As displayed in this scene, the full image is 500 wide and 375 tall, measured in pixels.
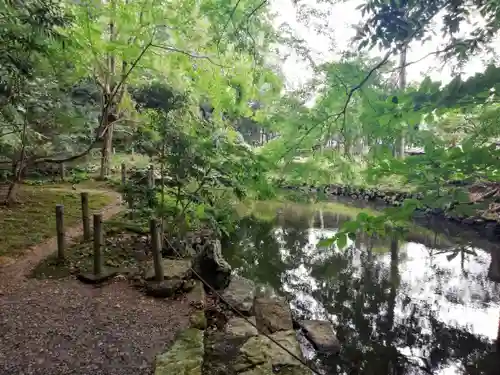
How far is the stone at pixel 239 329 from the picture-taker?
15.7ft

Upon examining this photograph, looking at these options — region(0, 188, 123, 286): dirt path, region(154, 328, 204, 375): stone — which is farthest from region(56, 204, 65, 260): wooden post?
region(154, 328, 204, 375): stone

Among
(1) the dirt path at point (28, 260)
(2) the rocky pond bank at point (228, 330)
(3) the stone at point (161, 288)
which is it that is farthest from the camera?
(1) the dirt path at point (28, 260)

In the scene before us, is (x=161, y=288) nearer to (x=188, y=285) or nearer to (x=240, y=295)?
(x=188, y=285)

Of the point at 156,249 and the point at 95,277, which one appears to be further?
the point at 95,277

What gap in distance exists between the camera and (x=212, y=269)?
6426 mm

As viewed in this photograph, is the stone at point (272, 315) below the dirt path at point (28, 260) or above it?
below

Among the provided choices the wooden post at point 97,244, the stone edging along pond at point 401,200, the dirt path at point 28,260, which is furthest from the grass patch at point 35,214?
the stone edging along pond at point 401,200

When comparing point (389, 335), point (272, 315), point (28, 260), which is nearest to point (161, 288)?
point (272, 315)

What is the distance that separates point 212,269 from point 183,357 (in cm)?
272

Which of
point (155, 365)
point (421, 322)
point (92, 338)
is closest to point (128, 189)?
point (92, 338)

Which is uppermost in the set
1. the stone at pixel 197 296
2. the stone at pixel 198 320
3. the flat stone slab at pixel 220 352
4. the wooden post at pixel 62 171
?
the wooden post at pixel 62 171

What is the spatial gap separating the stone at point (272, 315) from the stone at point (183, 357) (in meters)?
1.50

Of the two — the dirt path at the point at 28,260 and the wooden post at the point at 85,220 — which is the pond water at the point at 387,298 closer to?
the wooden post at the point at 85,220

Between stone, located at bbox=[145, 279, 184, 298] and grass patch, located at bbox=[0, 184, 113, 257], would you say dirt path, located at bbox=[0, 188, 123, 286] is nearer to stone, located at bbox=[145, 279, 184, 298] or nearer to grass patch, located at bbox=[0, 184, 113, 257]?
grass patch, located at bbox=[0, 184, 113, 257]
